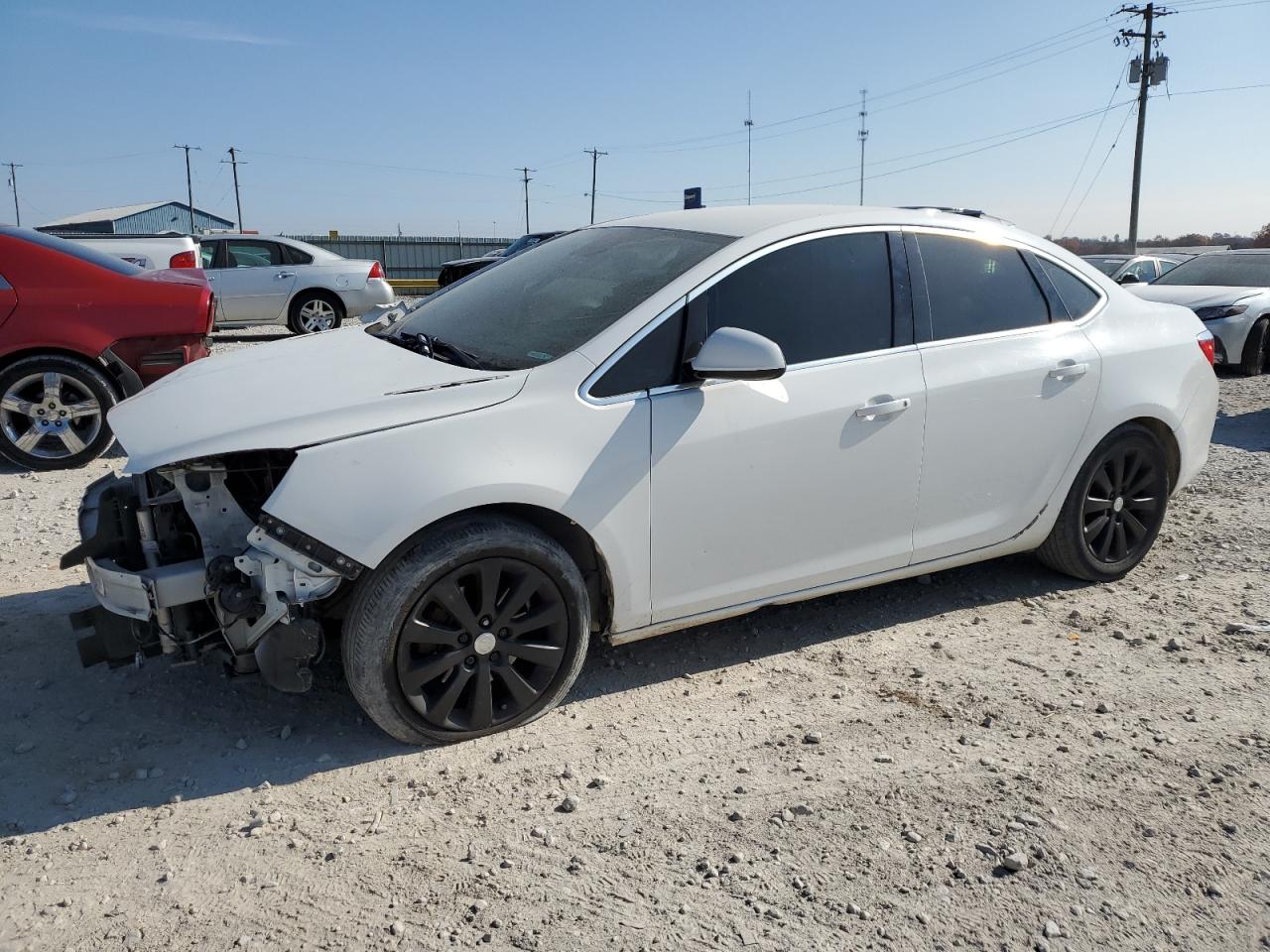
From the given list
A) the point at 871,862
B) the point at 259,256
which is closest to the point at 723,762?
the point at 871,862

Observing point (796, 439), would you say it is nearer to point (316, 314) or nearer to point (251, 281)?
point (316, 314)

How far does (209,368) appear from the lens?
3938 millimetres

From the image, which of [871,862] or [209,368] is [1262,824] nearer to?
[871,862]

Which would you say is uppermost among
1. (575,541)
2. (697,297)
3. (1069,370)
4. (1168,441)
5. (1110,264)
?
(1110,264)

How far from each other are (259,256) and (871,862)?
14.3 m

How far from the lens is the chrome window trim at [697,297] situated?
11.1 ft

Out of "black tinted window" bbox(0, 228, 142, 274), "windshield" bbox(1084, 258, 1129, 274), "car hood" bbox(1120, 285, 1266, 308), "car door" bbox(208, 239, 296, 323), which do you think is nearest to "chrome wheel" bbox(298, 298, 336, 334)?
"car door" bbox(208, 239, 296, 323)

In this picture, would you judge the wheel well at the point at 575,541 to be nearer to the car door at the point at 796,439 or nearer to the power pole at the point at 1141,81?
the car door at the point at 796,439

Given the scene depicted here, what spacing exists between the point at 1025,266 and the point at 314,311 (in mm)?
12651

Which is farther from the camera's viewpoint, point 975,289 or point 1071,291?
point 1071,291

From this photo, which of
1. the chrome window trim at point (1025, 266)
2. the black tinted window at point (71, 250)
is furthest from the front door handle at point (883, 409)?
the black tinted window at point (71, 250)

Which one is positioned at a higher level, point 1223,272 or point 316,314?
point 1223,272

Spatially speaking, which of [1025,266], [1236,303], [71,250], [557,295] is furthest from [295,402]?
[1236,303]

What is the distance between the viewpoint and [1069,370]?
4.32 m
